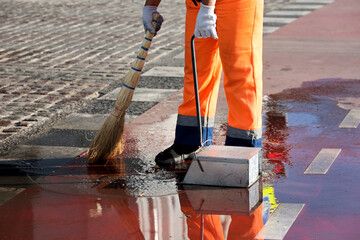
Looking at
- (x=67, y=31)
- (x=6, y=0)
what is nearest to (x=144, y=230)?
(x=67, y=31)

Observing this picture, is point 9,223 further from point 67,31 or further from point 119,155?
point 67,31

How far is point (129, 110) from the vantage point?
20.9ft

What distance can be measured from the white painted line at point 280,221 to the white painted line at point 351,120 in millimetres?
1858

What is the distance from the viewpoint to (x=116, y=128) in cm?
502

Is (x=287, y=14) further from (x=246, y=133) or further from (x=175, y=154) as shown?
(x=246, y=133)

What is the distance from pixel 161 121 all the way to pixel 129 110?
0.43m

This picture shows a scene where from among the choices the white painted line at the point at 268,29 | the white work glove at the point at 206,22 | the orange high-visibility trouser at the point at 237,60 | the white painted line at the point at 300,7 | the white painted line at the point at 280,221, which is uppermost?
the white work glove at the point at 206,22

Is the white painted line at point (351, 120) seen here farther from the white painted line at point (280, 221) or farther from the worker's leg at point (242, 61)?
the white painted line at point (280, 221)

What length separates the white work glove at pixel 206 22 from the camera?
4438 mm

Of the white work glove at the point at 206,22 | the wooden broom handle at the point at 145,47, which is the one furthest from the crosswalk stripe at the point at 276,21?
the white work glove at the point at 206,22

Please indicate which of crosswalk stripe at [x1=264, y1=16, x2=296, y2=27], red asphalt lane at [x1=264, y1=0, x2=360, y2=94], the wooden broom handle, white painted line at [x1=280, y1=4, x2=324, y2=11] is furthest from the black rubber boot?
white painted line at [x1=280, y1=4, x2=324, y2=11]

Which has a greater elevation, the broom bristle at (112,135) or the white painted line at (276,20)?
the broom bristle at (112,135)

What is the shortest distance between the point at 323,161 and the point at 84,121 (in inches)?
78.7

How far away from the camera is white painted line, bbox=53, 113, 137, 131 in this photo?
582 cm
